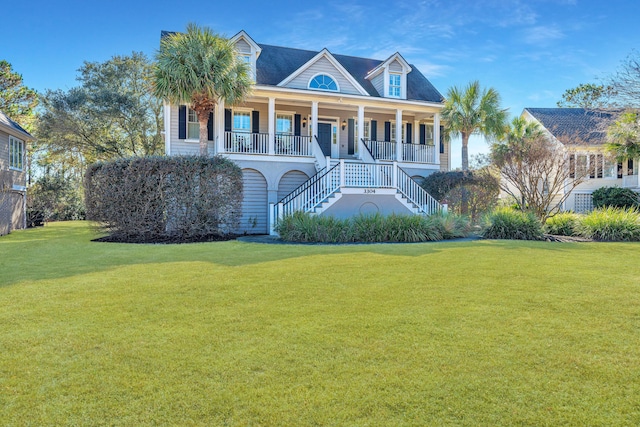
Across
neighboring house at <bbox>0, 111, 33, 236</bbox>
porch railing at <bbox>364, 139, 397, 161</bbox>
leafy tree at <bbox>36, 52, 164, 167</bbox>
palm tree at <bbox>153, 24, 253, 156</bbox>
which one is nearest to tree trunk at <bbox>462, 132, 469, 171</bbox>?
porch railing at <bbox>364, 139, 397, 161</bbox>

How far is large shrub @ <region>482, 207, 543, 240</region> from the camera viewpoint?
12805mm

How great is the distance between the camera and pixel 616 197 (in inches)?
964

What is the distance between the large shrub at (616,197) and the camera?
23906 millimetres

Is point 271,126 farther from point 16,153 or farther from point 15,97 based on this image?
point 15,97

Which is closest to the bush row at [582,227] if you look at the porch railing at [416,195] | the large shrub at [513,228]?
the large shrub at [513,228]

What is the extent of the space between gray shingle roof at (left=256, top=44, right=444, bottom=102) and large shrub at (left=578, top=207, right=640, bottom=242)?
9839 mm

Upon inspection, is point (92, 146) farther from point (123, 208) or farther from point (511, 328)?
point (511, 328)

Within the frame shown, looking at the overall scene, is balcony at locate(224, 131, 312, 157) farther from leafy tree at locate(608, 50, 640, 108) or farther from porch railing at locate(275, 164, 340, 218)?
leafy tree at locate(608, 50, 640, 108)

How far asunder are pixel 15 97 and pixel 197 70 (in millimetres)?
22717

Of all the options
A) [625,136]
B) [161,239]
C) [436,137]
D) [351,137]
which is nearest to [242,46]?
[351,137]

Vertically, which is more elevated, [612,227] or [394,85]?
[394,85]

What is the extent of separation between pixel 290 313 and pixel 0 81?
1328 inches

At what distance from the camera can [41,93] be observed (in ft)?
88.0

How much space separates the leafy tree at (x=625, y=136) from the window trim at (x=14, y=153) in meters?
27.9
